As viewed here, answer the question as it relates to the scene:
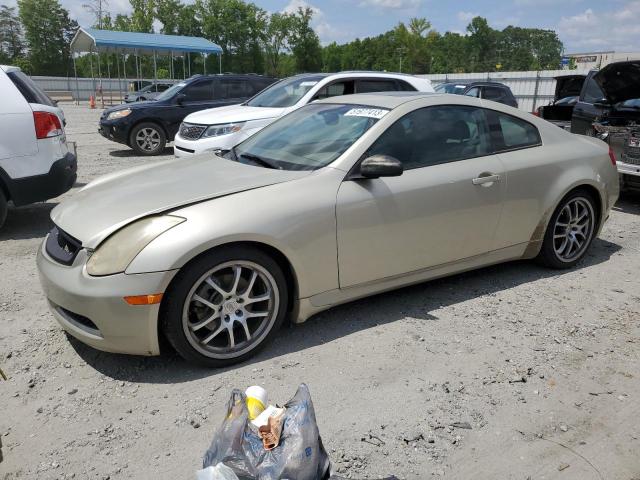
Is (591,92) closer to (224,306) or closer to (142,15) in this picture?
(224,306)

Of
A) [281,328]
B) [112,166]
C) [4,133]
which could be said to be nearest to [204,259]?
[281,328]

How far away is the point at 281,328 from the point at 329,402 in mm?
904

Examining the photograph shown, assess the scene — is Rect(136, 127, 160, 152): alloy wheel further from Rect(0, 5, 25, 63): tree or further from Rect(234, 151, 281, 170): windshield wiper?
Rect(0, 5, 25, 63): tree

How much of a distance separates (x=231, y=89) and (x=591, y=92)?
304 inches

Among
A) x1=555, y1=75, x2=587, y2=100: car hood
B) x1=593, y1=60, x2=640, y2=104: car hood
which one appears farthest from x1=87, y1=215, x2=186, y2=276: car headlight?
x1=555, y1=75, x2=587, y2=100: car hood

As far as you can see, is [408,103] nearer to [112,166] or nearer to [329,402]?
[329,402]

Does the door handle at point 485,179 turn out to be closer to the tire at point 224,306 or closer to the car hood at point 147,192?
the car hood at point 147,192

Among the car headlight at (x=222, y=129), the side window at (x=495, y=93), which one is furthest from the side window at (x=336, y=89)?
the side window at (x=495, y=93)

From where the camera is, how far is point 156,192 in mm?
3361

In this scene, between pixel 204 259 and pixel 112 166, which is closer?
pixel 204 259

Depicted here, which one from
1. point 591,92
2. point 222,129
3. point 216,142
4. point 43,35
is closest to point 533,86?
point 591,92

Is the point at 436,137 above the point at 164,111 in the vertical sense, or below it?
above

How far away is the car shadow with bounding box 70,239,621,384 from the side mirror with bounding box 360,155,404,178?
1.05 metres

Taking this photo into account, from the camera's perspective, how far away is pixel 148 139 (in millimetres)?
11828
